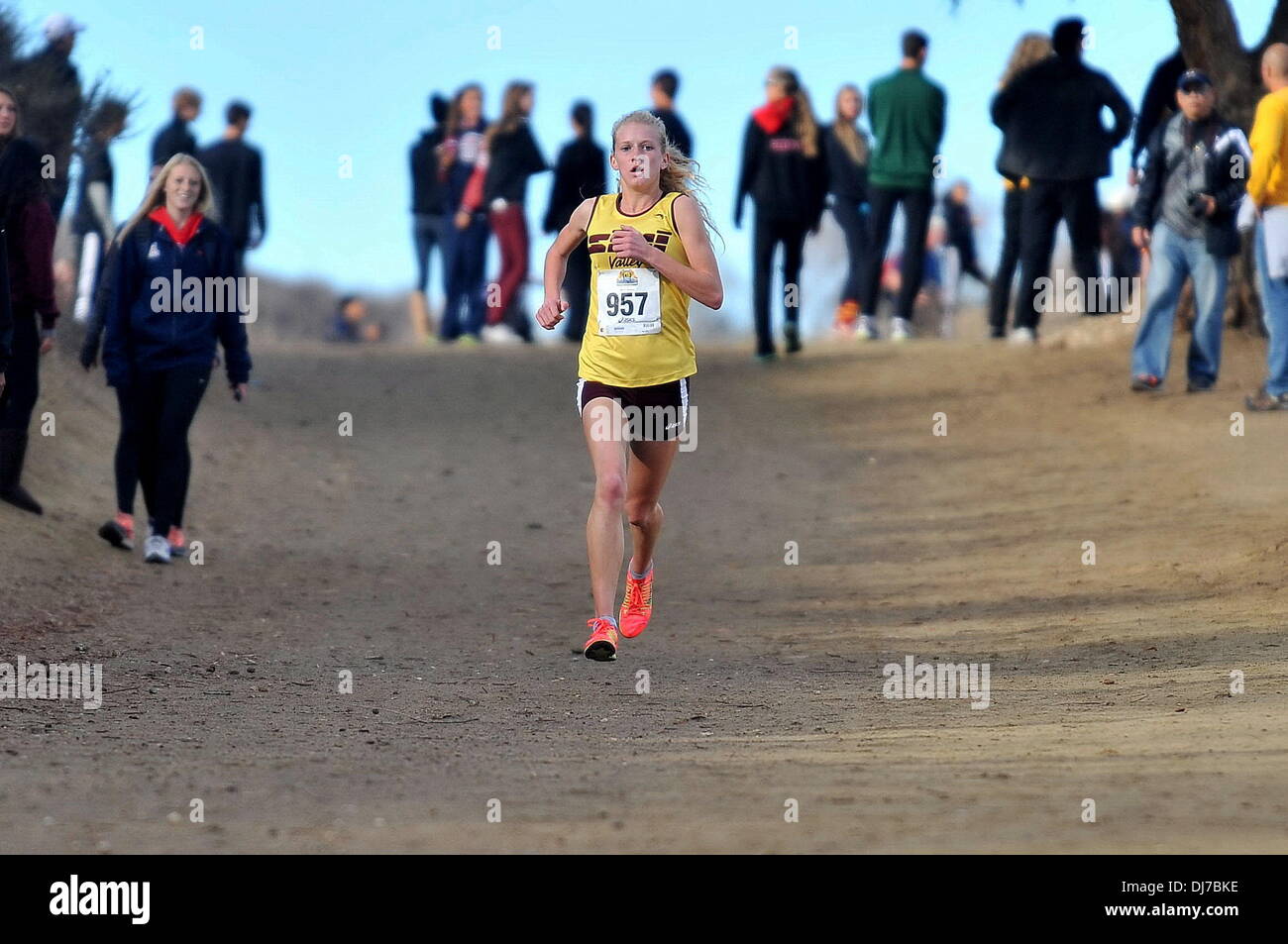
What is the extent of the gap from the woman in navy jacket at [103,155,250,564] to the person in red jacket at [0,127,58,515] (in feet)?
1.60

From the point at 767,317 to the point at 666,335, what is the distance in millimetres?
9669

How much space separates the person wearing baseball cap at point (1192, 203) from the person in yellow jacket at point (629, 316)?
6048 mm

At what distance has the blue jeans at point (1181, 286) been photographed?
43.0 feet

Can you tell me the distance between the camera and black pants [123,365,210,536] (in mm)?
10250

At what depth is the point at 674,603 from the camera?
10.1 m

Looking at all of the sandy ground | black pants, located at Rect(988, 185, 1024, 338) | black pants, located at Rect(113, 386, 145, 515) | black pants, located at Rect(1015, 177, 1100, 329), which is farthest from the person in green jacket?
black pants, located at Rect(113, 386, 145, 515)

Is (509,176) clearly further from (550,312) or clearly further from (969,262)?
(550,312)

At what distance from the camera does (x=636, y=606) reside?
326 inches

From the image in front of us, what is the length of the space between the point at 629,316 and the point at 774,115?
9508mm

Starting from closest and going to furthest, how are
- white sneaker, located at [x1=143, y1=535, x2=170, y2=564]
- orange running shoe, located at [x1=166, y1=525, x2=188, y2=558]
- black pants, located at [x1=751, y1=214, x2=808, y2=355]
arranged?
white sneaker, located at [x1=143, y1=535, x2=170, y2=564], orange running shoe, located at [x1=166, y1=525, x2=188, y2=558], black pants, located at [x1=751, y1=214, x2=808, y2=355]

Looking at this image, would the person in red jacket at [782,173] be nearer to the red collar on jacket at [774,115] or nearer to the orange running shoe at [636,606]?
the red collar on jacket at [774,115]

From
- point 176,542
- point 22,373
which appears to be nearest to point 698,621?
point 176,542

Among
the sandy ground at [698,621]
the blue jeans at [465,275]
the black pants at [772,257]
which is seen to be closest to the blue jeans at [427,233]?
the blue jeans at [465,275]

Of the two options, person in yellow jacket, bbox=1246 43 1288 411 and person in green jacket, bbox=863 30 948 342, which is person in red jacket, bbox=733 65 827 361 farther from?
person in yellow jacket, bbox=1246 43 1288 411
